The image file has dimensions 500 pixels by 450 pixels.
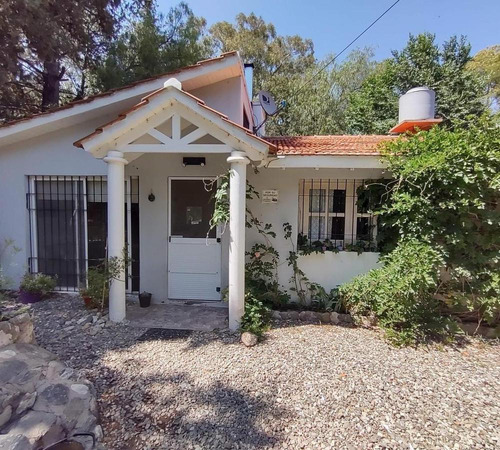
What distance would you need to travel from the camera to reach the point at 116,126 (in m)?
4.79

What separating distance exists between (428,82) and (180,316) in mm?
16723

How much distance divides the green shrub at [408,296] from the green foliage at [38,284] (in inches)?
251

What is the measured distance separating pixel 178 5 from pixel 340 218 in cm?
1049

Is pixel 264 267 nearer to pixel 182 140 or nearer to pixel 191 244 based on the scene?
pixel 191 244

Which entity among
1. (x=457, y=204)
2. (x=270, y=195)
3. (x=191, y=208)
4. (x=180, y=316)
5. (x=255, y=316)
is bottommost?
(x=180, y=316)

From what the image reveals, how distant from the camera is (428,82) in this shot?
1523 centimetres

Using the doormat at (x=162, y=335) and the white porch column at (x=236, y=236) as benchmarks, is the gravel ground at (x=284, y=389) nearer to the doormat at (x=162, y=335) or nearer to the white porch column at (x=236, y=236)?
the doormat at (x=162, y=335)

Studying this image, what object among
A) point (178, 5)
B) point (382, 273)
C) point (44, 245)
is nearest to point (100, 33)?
point (178, 5)

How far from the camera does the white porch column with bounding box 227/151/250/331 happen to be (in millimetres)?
4961

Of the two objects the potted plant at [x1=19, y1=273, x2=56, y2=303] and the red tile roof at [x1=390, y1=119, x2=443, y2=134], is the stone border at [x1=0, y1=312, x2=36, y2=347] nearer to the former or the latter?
the potted plant at [x1=19, y1=273, x2=56, y2=303]

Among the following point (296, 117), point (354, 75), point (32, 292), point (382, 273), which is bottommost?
point (32, 292)

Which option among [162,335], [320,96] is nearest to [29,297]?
[162,335]

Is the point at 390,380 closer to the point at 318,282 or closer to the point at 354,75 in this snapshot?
the point at 318,282

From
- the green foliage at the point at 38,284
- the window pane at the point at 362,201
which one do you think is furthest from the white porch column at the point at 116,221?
the window pane at the point at 362,201
